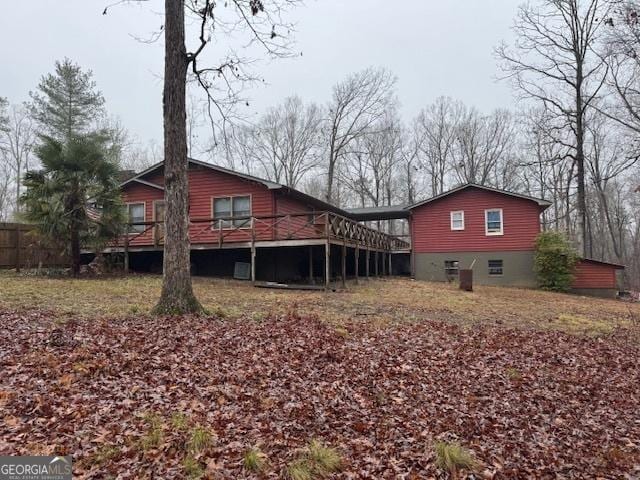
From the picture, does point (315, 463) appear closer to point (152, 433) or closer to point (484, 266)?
point (152, 433)

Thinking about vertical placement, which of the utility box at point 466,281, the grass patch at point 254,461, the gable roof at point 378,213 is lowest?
the grass patch at point 254,461

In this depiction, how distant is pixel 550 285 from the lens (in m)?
21.5

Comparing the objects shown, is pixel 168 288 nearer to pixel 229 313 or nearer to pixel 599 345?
pixel 229 313

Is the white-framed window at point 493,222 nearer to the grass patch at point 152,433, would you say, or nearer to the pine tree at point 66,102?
the grass patch at point 152,433

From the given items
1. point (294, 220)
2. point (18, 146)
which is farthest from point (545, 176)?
point (18, 146)

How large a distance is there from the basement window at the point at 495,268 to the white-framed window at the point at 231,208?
1354 cm

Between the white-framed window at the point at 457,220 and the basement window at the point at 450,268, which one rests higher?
the white-framed window at the point at 457,220

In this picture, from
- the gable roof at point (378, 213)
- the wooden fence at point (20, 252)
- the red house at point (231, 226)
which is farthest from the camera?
the gable roof at point (378, 213)

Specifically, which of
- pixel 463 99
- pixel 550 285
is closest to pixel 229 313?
pixel 550 285

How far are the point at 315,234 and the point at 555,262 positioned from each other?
1222 cm

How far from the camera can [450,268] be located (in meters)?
24.3

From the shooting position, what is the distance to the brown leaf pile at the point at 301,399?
148 inches

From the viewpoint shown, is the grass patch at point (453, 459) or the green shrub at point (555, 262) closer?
the grass patch at point (453, 459)

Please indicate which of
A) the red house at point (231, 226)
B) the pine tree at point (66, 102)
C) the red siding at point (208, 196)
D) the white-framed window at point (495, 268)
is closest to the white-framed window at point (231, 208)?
the red house at point (231, 226)
